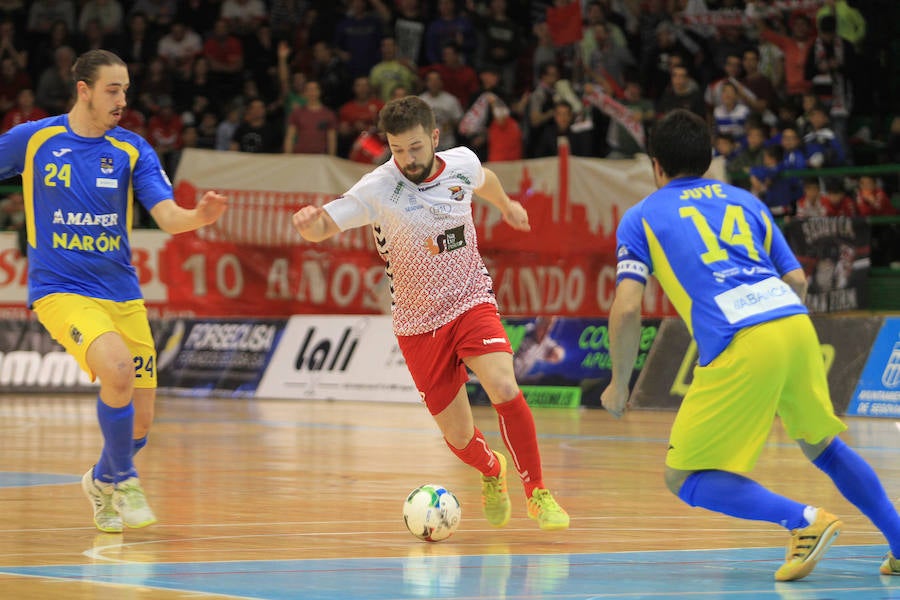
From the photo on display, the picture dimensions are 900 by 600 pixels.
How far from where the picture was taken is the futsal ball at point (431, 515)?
7.32 m

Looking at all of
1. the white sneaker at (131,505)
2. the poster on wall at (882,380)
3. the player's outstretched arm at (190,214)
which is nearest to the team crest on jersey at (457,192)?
the player's outstretched arm at (190,214)

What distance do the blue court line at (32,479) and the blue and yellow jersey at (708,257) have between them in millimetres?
5270

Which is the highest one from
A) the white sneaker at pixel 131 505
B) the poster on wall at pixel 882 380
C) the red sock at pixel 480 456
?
the red sock at pixel 480 456

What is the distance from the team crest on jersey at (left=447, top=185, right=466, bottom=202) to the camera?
26.0ft

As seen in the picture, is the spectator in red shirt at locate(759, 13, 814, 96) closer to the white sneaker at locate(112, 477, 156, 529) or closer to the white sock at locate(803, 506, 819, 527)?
the white sneaker at locate(112, 477, 156, 529)

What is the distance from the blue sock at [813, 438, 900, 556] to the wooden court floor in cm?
21

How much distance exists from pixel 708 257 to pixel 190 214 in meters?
2.85

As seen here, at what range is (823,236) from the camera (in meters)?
17.2

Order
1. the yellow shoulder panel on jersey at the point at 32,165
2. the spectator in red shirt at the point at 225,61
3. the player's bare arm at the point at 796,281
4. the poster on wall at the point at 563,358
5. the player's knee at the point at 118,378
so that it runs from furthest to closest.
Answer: the spectator in red shirt at the point at 225,61 → the poster on wall at the point at 563,358 → the yellow shoulder panel on jersey at the point at 32,165 → the player's knee at the point at 118,378 → the player's bare arm at the point at 796,281

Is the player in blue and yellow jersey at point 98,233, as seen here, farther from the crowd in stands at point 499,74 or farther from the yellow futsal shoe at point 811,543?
the crowd in stands at point 499,74

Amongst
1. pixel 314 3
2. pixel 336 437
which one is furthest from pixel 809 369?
pixel 314 3

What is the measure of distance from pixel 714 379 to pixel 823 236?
11.7m

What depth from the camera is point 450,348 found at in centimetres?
786

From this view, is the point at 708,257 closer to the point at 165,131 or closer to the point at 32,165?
the point at 32,165
